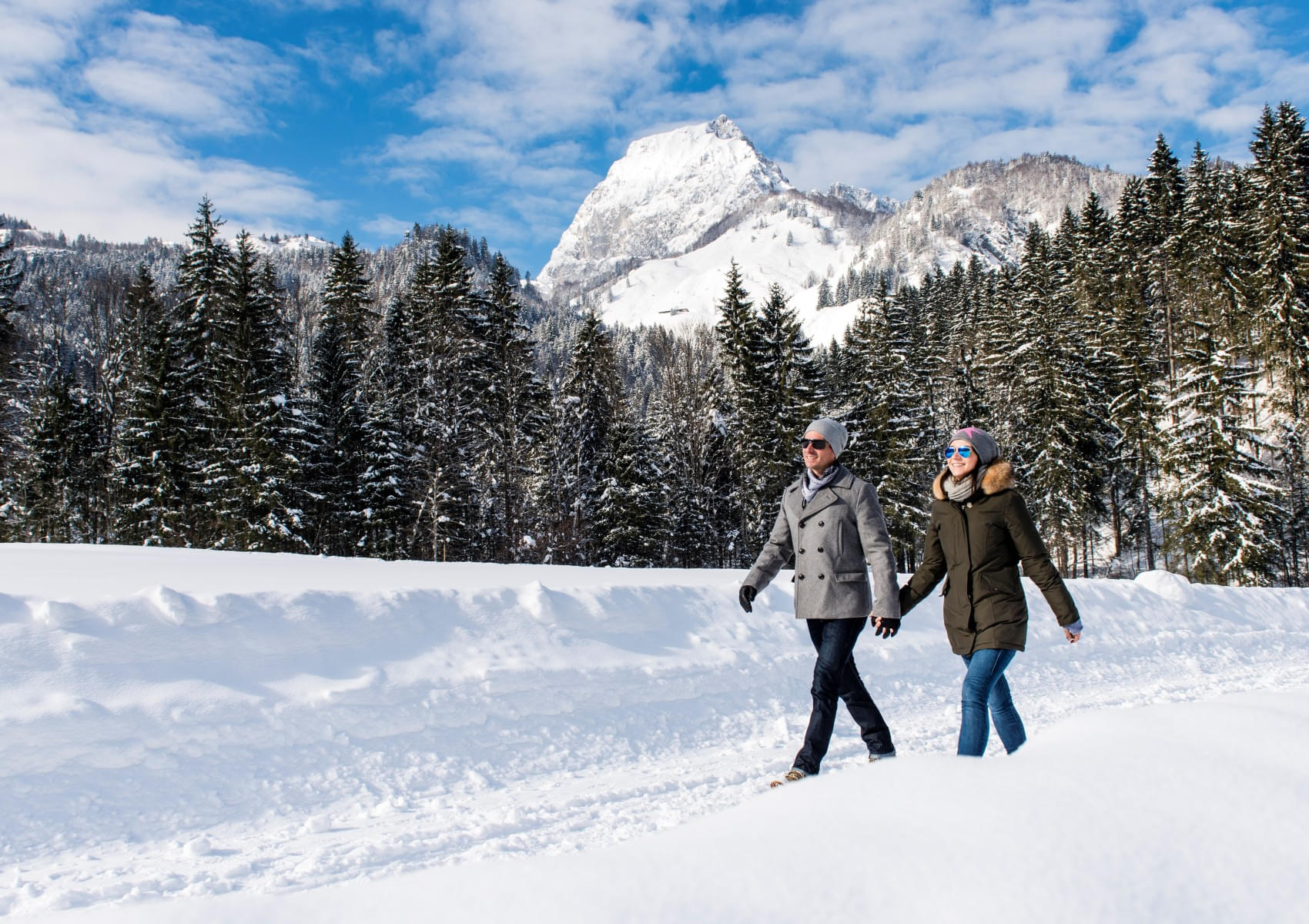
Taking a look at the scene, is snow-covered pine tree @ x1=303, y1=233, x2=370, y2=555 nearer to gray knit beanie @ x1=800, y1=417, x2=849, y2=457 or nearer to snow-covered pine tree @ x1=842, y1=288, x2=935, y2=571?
snow-covered pine tree @ x1=842, y1=288, x2=935, y2=571

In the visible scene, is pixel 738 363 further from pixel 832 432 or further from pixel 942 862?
pixel 942 862

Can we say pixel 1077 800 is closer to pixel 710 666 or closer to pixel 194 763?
pixel 194 763

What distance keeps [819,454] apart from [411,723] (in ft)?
11.3

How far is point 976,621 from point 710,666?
11.2 ft

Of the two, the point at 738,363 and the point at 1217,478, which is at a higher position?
the point at 738,363

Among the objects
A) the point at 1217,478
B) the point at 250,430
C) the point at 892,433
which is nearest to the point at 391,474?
the point at 250,430

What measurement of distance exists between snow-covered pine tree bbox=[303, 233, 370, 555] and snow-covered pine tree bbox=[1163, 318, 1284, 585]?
27410 mm

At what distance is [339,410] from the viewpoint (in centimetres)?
2952

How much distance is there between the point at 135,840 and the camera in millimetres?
4117

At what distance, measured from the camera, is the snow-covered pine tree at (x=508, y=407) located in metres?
27.0

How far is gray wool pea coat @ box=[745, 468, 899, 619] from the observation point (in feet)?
14.7

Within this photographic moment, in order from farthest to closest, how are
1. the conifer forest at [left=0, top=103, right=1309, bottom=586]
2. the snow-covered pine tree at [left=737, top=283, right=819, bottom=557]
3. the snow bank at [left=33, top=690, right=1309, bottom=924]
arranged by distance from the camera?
the snow-covered pine tree at [left=737, top=283, right=819, bottom=557] < the conifer forest at [left=0, top=103, right=1309, bottom=586] < the snow bank at [left=33, top=690, right=1309, bottom=924]

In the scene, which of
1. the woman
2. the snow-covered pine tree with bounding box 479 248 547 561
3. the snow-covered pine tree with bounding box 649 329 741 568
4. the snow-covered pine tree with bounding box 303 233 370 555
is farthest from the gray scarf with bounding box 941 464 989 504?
the snow-covered pine tree with bounding box 649 329 741 568

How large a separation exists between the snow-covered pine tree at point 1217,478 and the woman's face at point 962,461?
80.5 ft
